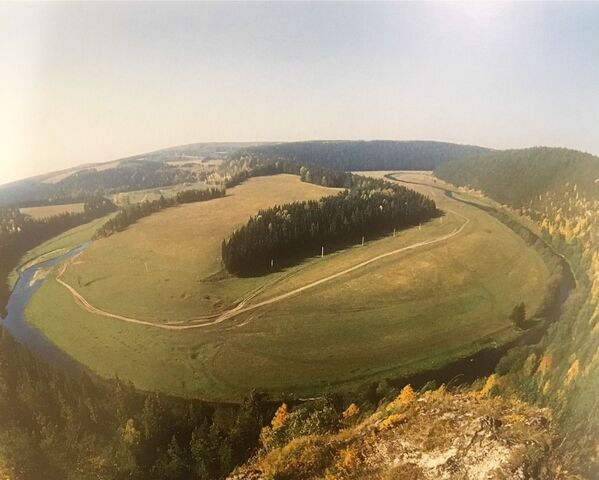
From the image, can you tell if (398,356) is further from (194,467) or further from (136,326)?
(136,326)

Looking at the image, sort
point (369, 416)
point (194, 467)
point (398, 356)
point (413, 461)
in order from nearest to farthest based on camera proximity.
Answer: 1. point (413, 461)
2. point (194, 467)
3. point (369, 416)
4. point (398, 356)

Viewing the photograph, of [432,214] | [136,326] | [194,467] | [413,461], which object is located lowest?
[194,467]

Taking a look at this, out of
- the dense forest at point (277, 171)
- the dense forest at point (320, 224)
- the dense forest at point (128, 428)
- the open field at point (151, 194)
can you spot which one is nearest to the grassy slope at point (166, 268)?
the dense forest at point (320, 224)

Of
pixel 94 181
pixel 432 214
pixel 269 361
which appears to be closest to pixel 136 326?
pixel 269 361

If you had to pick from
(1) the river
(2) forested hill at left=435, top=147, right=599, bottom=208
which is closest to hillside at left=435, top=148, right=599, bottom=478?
(2) forested hill at left=435, top=147, right=599, bottom=208

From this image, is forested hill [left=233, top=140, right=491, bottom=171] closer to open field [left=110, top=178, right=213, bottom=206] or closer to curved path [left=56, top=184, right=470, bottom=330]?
open field [left=110, top=178, right=213, bottom=206]

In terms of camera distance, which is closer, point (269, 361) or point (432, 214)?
point (269, 361)
